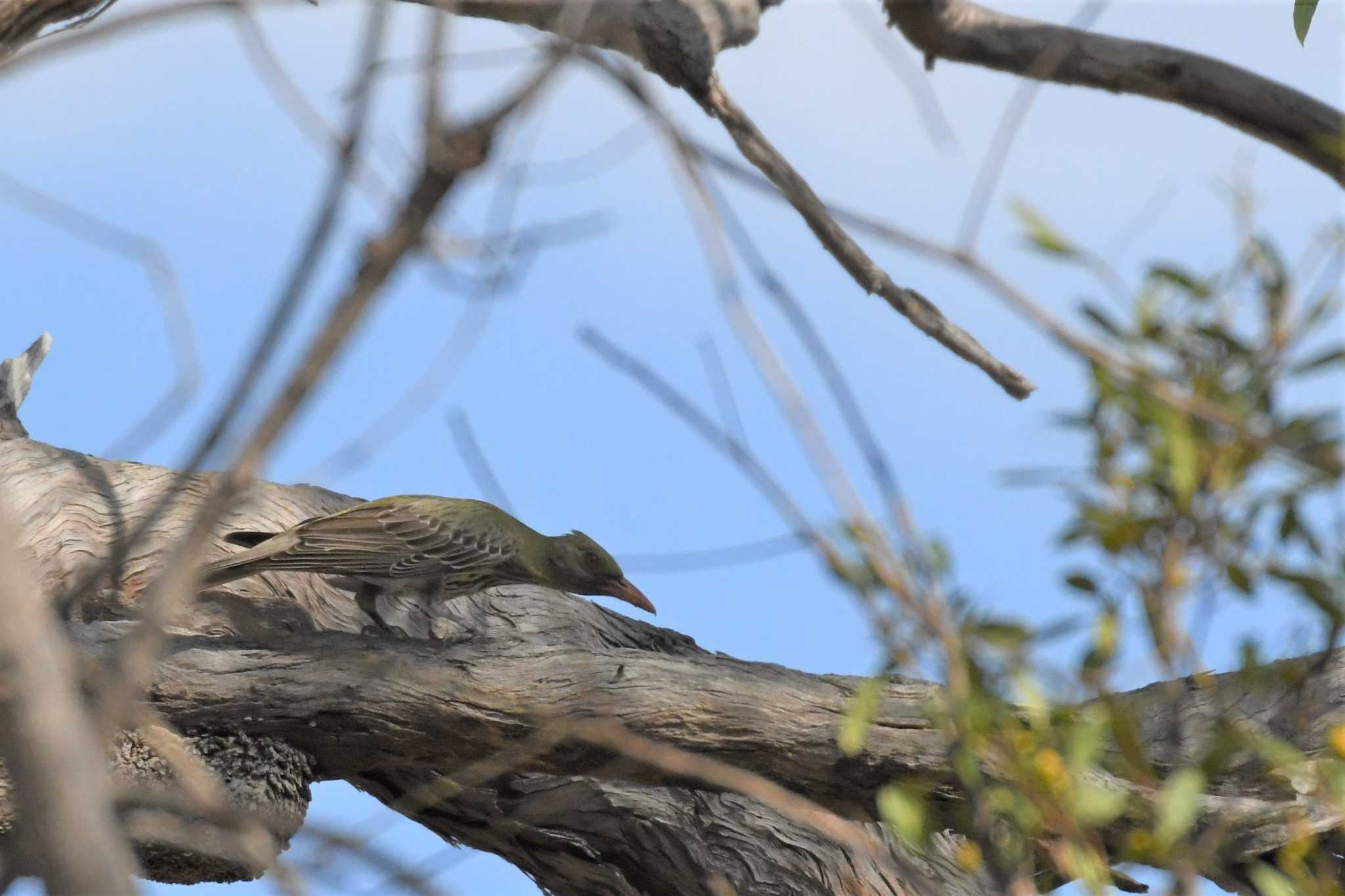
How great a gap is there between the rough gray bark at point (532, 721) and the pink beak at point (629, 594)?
2.12ft

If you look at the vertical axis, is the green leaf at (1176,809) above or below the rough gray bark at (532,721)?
below

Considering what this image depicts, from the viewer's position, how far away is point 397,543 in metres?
5.02

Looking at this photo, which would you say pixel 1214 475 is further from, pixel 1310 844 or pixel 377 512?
pixel 377 512

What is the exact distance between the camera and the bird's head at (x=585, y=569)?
18.7ft

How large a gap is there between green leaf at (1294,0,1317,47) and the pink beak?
3.31 metres

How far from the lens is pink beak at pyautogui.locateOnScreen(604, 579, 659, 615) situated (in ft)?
18.9

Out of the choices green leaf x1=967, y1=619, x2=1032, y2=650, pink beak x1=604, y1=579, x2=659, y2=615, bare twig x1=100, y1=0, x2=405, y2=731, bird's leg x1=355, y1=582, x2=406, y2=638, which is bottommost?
bare twig x1=100, y1=0, x2=405, y2=731

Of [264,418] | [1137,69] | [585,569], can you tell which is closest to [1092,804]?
[264,418]

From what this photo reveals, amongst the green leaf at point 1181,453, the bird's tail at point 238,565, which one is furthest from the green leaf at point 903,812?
the bird's tail at point 238,565

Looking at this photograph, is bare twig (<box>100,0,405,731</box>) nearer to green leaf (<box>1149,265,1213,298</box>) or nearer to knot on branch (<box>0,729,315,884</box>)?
green leaf (<box>1149,265,1213,298</box>)

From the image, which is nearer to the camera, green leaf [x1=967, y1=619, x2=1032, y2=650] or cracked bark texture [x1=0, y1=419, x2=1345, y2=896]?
green leaf [x1=967, y1=619, x2=1032, y2=650]

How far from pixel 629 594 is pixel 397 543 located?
1.16 metres

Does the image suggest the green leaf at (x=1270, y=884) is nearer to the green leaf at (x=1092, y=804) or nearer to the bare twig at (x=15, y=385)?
the green leaf at (x=1092, y=804)

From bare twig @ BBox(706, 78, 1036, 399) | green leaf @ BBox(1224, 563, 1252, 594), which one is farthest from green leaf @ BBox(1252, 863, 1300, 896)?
bare twig @ BBox(706, 78, 1036, 399)
